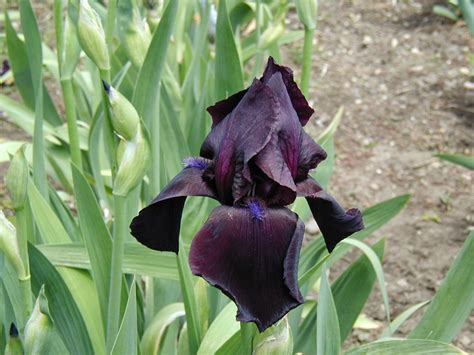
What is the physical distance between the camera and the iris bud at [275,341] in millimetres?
929

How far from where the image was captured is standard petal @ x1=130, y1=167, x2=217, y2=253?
2.89 ft

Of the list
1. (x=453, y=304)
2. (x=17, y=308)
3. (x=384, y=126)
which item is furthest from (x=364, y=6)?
(x=17, y=308)

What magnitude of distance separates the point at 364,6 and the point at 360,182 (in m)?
1.38

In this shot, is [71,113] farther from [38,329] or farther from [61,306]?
[38,329]

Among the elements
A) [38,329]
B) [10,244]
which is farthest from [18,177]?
[38,329]

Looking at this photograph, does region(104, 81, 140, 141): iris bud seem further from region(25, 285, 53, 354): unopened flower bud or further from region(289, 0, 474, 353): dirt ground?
region(289, 0, 474, 353): dirt ground

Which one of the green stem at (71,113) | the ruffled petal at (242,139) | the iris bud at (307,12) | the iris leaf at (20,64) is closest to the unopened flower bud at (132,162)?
the ruffled petal at (242,139)

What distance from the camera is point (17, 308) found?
1.20 m

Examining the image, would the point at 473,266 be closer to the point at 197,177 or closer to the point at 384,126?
the point at 197,177

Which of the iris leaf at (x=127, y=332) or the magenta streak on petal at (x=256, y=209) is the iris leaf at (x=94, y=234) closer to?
the iris leaf at (x=127, y=332)

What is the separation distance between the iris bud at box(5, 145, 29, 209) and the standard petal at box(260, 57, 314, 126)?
0.35m

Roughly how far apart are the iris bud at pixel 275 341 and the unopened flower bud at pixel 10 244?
0.34 m

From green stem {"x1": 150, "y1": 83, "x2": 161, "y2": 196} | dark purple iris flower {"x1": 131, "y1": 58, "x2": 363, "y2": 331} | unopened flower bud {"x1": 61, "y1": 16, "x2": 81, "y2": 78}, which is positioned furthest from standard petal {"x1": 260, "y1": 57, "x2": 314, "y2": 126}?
unopened flower bud {"x1": 61, "y1": 16, "x2": 81, "y2": 78}

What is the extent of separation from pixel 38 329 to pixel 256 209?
345 millimetres
